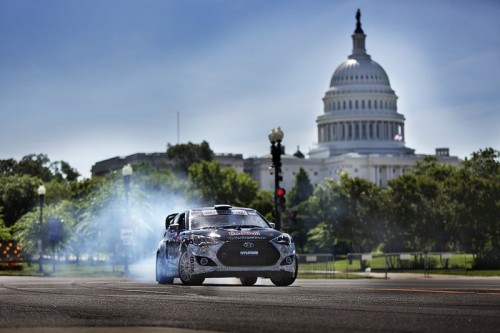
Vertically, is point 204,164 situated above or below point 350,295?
above

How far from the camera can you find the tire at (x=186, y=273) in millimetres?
22984

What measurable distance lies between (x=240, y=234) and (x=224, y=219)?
1.36 metres

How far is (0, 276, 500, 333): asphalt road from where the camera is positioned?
1225cm

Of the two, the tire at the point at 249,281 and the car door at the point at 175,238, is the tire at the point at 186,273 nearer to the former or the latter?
the car door at the point at 175,238

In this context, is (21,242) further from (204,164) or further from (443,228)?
(204,164)

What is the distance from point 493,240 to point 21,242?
3653 centimetres

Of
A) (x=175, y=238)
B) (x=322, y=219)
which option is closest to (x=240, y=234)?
(x=175, y=238)

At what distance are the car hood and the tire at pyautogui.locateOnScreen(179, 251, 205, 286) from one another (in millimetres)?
560

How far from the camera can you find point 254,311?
1441 centimetres

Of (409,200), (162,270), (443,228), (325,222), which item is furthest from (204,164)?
(162,270)

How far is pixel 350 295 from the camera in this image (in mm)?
18203

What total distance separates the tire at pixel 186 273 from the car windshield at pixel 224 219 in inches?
31.3

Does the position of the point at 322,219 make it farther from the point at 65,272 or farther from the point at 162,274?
the point at 162,274

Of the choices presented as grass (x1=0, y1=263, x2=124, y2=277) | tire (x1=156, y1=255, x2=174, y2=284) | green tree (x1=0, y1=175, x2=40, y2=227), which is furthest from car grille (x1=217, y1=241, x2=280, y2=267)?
green tree (x1=0, y1=175, x2=40, y2=227)
